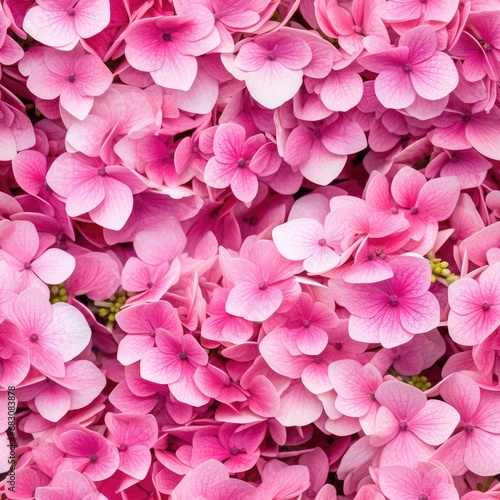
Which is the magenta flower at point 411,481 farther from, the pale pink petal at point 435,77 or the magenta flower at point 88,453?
the pale pink petal at point 435,77

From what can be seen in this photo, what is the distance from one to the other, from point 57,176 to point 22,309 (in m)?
0.17

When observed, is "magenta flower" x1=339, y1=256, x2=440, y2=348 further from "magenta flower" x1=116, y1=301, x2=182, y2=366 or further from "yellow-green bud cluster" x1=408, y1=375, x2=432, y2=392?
"magenta flower" x1=116, y1=301, x2=182, y2=366

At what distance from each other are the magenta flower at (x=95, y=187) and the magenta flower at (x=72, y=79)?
0.07m

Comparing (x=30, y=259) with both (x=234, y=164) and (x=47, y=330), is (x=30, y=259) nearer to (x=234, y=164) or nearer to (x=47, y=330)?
(x=47, y=330)

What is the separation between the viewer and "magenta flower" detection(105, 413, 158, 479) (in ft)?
3.32

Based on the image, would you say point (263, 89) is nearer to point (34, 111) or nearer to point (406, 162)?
point (406, 162)

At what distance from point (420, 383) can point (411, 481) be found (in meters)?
0.13

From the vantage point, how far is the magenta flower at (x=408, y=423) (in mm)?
976

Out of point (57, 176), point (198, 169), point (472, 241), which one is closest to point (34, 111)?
point (57, 176)

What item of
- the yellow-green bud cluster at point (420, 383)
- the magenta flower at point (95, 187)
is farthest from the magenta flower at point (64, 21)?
the yellow-green bud cluster at point (420, 383)

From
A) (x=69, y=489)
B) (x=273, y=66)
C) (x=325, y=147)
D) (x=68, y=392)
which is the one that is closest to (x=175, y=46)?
(x=273, y=66)

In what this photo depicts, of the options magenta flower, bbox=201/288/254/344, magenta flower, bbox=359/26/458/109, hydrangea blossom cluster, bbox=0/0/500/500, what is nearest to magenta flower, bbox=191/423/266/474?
hydrangea blossom cluster, bbox=0/0/500/500

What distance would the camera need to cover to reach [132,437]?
103cm

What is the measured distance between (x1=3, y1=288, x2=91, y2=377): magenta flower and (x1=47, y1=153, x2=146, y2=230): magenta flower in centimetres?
12
